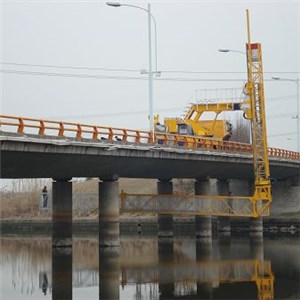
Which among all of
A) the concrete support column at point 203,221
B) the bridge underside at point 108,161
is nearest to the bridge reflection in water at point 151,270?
the concrete support column at point 203,221

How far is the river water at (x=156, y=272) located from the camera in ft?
103

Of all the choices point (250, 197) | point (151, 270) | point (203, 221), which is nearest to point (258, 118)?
point (250, 197)

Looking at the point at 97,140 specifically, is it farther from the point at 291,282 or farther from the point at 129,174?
the point at 291,282

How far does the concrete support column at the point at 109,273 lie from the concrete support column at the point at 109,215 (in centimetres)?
91

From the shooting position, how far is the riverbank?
80.4 metres

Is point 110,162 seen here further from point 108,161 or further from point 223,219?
point 223,219

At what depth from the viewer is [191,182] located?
106m

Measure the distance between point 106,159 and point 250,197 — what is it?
18.9 meters

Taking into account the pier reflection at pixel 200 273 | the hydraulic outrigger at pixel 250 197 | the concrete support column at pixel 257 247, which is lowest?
the pier reflection at pixel 200 273

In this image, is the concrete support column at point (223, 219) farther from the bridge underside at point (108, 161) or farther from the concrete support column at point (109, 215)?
the concrete support column at point (109, 215)

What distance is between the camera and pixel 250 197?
64625 mm

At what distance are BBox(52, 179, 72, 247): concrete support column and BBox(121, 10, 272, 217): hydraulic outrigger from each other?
971cm

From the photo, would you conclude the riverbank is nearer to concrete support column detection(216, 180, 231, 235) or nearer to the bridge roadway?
concrete support column detection(216, 180, 231, 235)

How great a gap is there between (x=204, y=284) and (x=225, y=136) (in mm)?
44937
